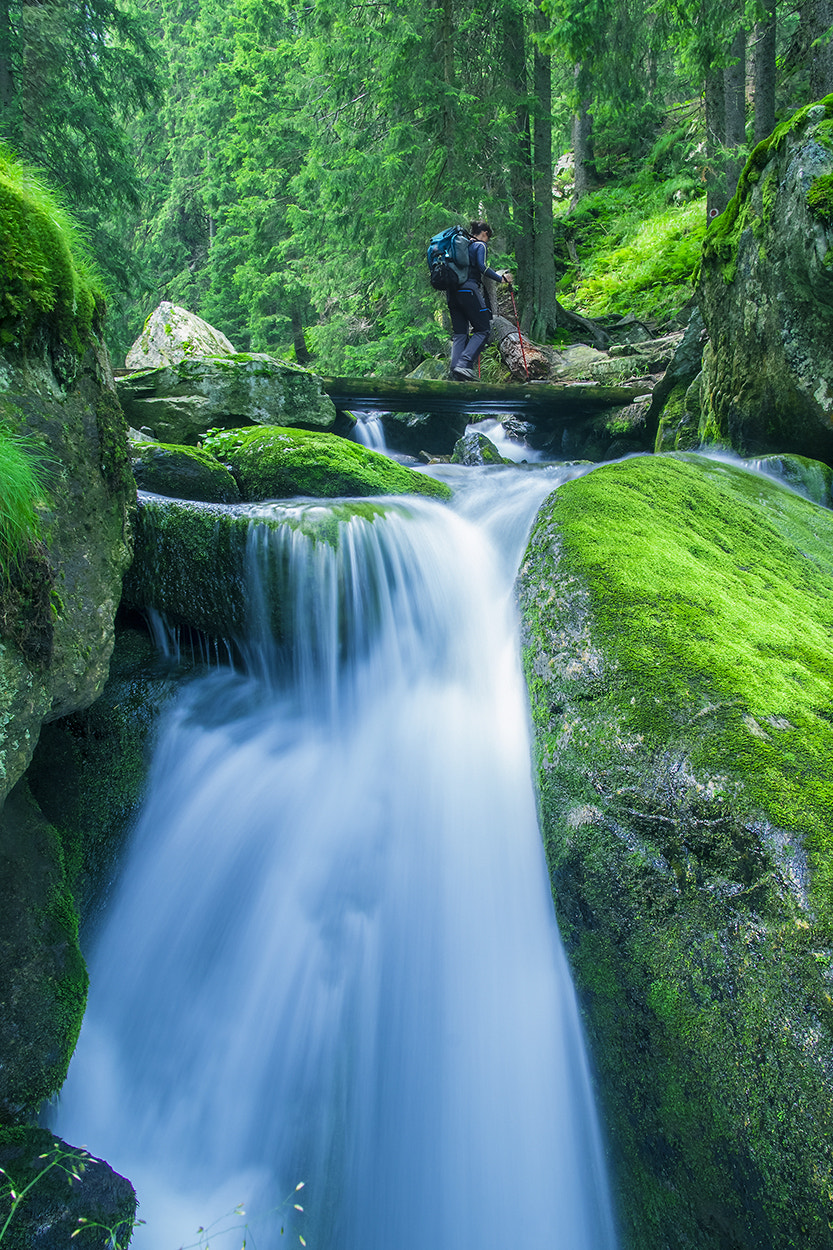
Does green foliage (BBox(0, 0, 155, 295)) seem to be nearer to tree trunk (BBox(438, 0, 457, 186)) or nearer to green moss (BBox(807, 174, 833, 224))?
tree trunk (BBox(438, 0, 457, 186))

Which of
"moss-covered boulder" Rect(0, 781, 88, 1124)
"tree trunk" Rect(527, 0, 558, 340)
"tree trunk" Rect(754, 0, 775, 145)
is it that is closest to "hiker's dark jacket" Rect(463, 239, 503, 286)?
"tree trunk" Rect(527, 0, 558, 340)

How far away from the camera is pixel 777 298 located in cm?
576

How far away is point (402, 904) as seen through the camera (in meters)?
3.21

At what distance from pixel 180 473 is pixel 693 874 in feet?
15.8

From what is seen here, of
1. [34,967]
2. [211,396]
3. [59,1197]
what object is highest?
[211,396]

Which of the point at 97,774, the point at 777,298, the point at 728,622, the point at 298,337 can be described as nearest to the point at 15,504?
the point at 97,774

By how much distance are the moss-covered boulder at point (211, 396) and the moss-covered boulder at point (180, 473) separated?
2.82 metres

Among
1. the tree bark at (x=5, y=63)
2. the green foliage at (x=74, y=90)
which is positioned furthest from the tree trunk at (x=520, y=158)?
the tree bark at (x=5, y=63)

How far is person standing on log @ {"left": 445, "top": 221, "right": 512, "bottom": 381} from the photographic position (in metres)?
9.18

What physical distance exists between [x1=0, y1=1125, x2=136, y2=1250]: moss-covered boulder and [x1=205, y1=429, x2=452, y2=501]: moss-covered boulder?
467 cm

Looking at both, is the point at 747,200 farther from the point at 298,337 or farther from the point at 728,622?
the point at 298,337

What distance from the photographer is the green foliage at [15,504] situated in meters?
2.38

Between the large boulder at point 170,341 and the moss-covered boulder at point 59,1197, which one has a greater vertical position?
the large boulder at point 170,341

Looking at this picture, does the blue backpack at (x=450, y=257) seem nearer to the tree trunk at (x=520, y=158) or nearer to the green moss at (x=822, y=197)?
the green moss at (x=822, y=197)
